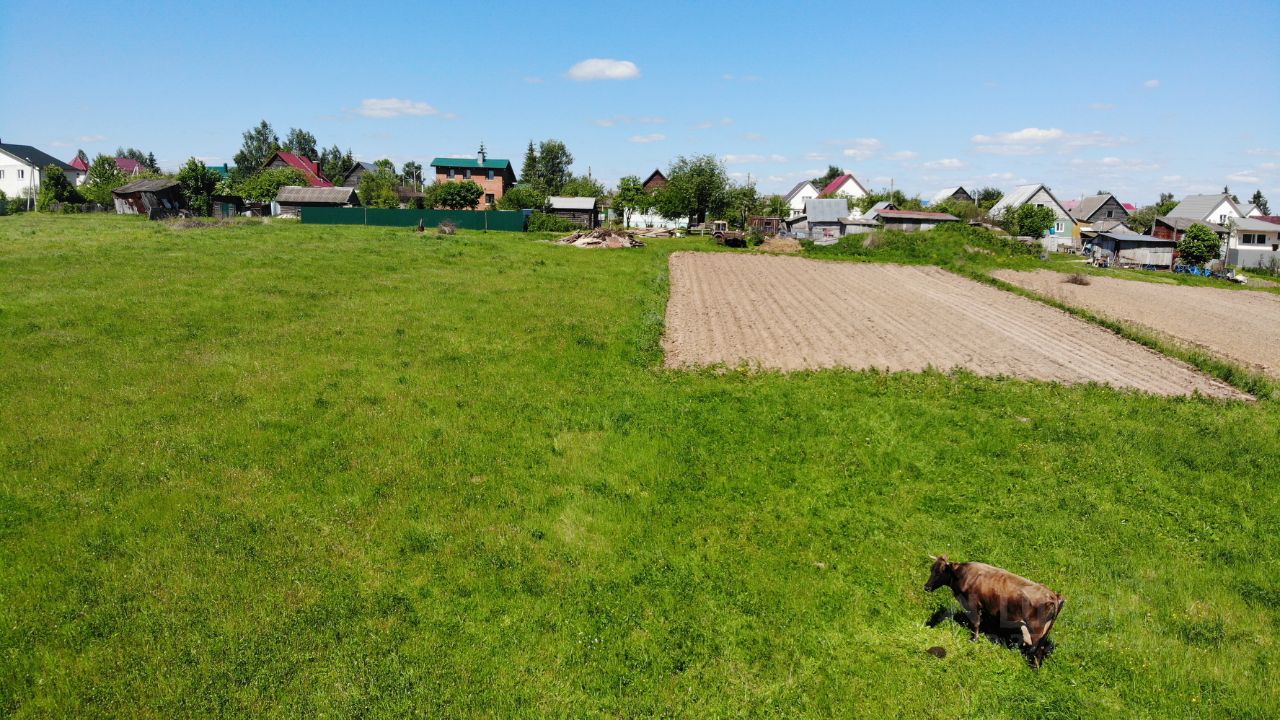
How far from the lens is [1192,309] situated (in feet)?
109

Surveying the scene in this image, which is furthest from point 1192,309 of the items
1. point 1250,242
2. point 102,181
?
point 102,181

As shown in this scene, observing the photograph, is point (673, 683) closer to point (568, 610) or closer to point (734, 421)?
point (568, 610)

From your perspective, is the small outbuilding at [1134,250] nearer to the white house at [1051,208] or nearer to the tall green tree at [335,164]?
the white house at [1051,208]

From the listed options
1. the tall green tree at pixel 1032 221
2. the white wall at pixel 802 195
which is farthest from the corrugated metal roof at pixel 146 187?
the white wall at pixel 802 195

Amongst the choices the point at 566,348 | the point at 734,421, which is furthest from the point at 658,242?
the point at 734,421

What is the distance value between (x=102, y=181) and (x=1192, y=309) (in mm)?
109848

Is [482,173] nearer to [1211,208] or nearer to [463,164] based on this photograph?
[463,164]

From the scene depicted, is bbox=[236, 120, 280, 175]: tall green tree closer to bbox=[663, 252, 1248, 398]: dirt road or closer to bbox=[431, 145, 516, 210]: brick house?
bbox=[431, 145, 516, 210]: brick house

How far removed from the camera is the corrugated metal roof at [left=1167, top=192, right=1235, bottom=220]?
9738 cm

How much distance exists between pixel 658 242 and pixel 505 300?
3585cm

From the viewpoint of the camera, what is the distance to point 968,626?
7.55 m

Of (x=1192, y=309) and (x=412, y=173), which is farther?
(x=412, y=173)

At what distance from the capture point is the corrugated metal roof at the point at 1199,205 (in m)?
97.4

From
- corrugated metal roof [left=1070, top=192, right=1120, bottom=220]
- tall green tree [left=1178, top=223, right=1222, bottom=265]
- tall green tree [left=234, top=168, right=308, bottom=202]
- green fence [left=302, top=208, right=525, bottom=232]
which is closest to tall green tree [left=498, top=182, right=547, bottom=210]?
green fence [left=302, top=208, right=525, bottom=232]
